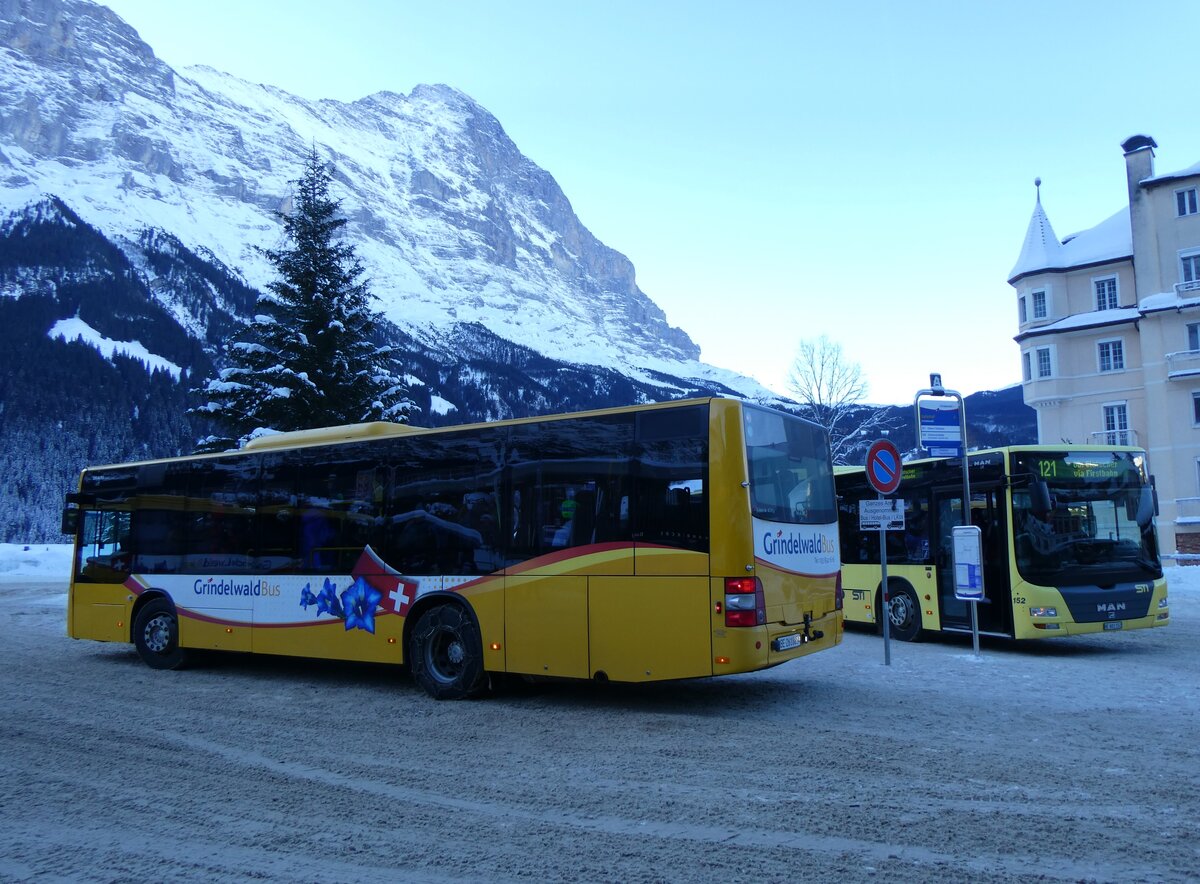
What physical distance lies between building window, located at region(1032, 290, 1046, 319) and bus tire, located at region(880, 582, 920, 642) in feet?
122

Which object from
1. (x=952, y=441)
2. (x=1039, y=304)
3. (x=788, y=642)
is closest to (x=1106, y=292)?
(x=1039, y=304)

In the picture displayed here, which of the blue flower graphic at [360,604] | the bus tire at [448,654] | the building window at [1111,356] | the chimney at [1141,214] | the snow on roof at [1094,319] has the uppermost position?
the chimney at [1141,214]

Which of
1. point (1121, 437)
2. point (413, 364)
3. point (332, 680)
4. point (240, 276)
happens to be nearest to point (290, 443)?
point (332, 680)

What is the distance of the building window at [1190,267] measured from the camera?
40.6 meters

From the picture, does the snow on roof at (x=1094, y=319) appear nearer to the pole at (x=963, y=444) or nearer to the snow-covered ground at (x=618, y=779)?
the pole at (x=963, y=444)

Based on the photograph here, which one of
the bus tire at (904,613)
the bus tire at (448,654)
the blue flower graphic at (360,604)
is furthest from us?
the bus tire at (904,613)

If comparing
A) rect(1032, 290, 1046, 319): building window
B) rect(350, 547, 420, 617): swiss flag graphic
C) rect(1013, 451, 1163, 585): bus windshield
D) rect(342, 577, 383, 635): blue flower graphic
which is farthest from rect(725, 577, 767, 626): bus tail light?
rect(1032, 290, 1046, 319): building window

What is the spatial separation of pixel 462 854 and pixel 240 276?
514 ft

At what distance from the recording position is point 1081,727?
7680mm

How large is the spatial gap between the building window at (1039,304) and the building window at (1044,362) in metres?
1.72

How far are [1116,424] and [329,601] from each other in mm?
43335

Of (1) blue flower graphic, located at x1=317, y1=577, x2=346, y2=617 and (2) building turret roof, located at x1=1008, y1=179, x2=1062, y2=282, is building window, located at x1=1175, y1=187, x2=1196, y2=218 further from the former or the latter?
(1) blue flower graphic, located at x1=317, y1=577, x2=346, y2=617

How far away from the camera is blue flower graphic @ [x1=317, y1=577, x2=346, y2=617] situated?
1053 centimetres

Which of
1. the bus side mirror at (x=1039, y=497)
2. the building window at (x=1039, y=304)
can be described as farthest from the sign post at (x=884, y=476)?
the building window at (x=1039, y=304)
